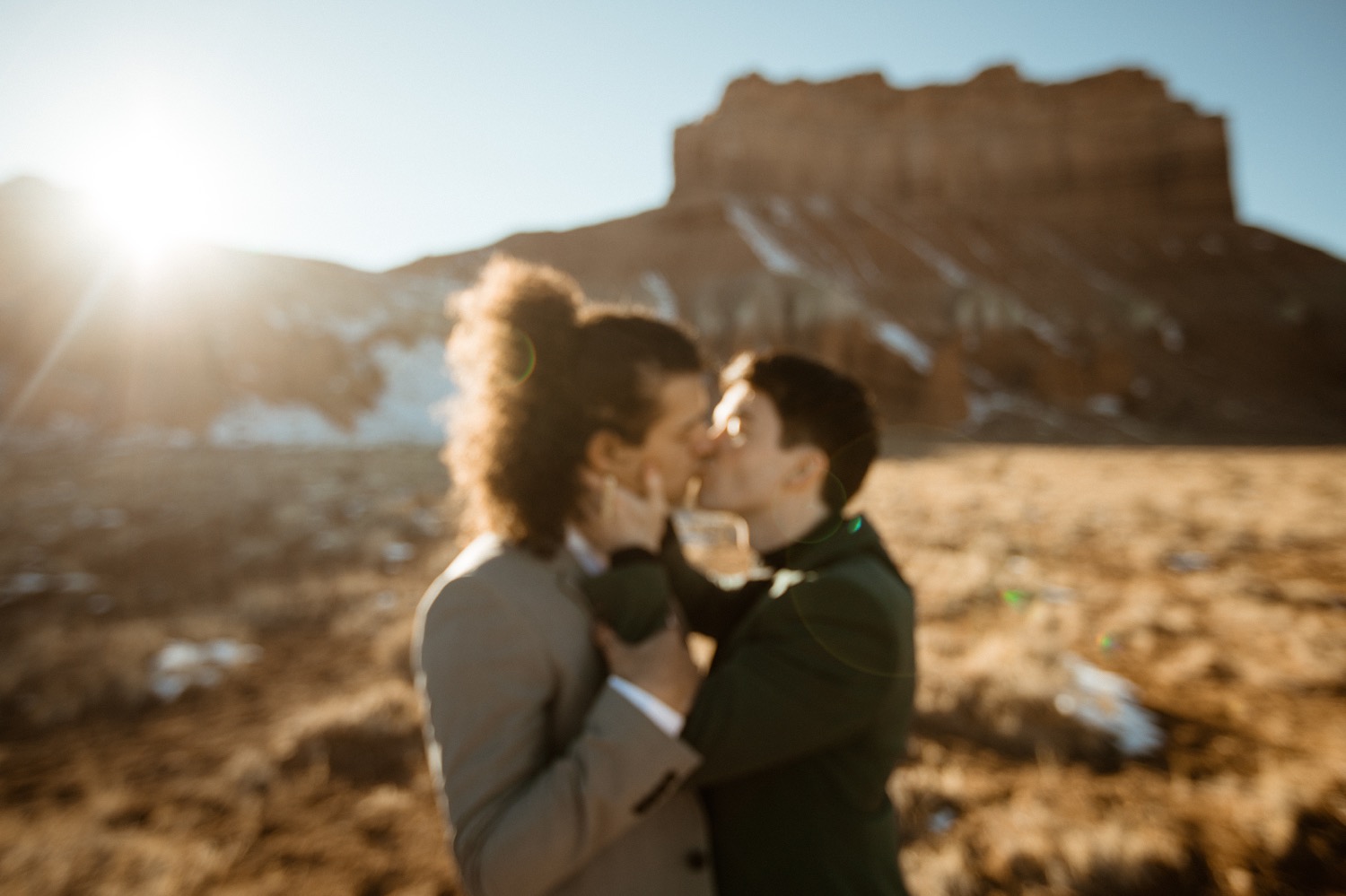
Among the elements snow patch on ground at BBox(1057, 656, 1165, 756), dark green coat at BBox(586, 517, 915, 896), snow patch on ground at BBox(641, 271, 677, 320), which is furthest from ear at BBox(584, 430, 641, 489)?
snow patch on ground at BBox(641, 271, 677, 320)

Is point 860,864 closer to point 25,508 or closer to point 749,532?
point 749,532

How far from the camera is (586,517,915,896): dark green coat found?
1.37 meters

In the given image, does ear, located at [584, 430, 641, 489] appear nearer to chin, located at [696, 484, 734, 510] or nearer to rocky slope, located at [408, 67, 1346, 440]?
chin, located at [696, 484, 734, 510]

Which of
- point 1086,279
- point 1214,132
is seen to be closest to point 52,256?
point 1086,279

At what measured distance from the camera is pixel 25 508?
11.5m

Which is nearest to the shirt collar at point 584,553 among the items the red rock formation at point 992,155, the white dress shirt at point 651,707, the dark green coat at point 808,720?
the dark green coat at point 808,720

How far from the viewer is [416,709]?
16.4ft

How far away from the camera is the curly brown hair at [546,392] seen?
5.47 ft

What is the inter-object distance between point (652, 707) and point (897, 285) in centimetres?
5652

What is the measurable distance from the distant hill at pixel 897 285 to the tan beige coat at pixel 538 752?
27810 mm

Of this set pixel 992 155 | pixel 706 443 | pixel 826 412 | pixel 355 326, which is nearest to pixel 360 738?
pixel 706 443

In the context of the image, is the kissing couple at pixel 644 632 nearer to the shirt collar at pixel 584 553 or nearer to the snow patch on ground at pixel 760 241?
the shirt collar at pixel 584 553

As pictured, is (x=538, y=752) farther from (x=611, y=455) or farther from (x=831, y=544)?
(x=831, y=544)

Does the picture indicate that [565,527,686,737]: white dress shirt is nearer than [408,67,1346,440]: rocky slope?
Yes
